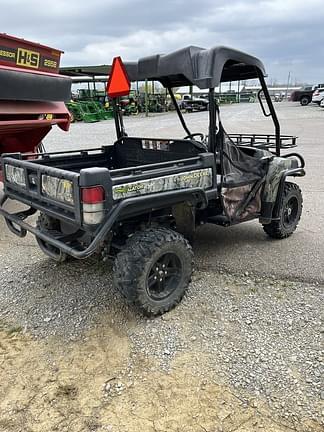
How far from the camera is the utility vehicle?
279cm

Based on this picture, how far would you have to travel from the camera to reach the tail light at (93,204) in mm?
2627

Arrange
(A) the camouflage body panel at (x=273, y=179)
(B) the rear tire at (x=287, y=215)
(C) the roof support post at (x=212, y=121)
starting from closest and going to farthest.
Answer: (C) the roof support post at (x=212, y=121) → (A) the camouflage body panel at (x=273, y=179) → (B) the rear tire at (x=287, y=215)

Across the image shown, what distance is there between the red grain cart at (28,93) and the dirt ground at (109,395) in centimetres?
317

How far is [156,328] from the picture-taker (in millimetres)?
3000

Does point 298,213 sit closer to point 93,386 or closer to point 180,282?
point 180,282

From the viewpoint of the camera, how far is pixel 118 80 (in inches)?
Answer: 157

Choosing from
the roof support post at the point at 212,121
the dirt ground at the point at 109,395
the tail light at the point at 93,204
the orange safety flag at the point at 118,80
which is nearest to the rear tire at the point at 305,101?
the orange safety flag at the point at 118,80

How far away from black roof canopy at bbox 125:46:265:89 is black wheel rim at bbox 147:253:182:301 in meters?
1.39

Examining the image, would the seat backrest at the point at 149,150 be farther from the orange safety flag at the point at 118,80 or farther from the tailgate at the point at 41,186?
the tailgate at the point at 41,186

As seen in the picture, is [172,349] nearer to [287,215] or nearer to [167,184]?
[167,184]

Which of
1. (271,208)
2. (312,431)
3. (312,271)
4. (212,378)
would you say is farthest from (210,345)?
(271,208)

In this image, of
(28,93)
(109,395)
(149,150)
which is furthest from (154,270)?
(28,93)

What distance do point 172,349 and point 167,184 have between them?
1.17m

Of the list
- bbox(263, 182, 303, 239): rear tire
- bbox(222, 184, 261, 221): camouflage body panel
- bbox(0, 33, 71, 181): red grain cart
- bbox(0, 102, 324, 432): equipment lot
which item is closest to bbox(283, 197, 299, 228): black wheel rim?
bbox(263, 182, 303, 239): rear tire
